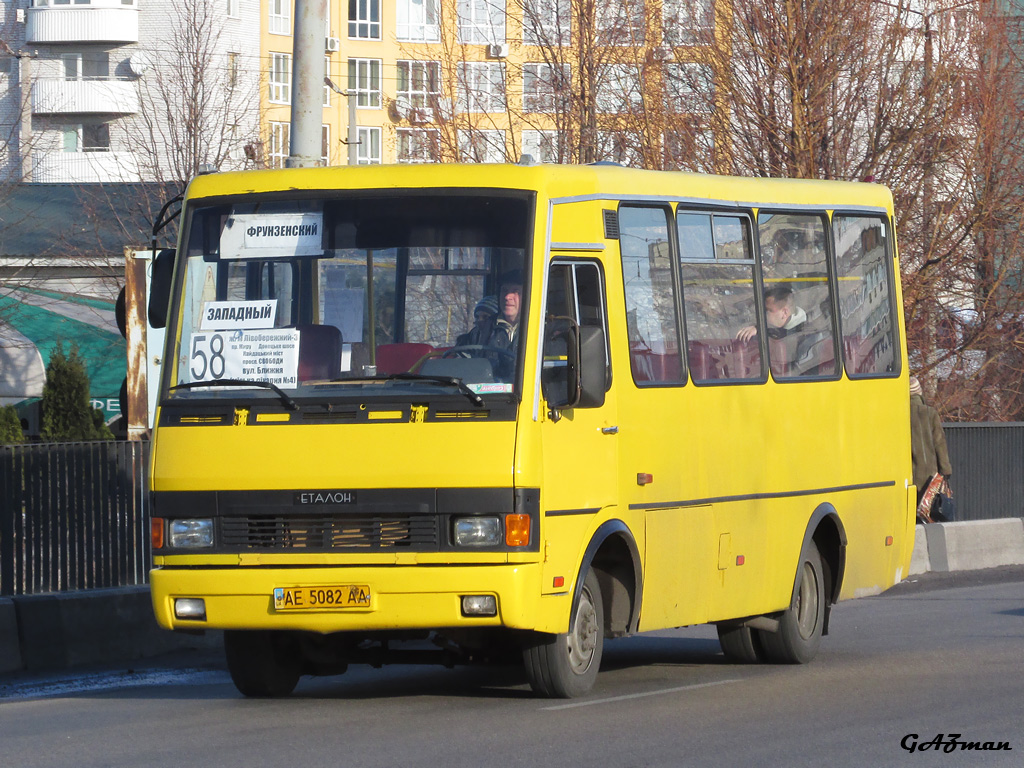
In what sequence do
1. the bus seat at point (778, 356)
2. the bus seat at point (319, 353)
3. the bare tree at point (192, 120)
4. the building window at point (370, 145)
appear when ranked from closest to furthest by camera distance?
1. the bus seat at point (319, 353)
2. the bus seat at point (778, 356)
3. the bare tree at point (192, 120)
4. the building window at point (370, 145)

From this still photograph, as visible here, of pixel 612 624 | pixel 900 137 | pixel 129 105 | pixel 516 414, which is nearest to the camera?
pixel 516 414

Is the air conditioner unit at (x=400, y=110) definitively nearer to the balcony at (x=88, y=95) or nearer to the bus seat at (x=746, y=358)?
the bus seat at (x=746, y=358)

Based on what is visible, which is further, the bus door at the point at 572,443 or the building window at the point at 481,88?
the building window at the point at 481,88

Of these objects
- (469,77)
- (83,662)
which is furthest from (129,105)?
(83,662)

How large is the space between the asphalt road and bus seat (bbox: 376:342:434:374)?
1.74m

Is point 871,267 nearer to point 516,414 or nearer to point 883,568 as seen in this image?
point 883,568

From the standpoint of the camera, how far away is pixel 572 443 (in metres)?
9.39

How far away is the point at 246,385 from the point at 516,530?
161 centimetres

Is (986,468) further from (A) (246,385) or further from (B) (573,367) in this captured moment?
(A) (246,385)

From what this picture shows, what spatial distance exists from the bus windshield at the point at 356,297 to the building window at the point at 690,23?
534 inches

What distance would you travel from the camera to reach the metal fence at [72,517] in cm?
1259

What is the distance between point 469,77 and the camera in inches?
973

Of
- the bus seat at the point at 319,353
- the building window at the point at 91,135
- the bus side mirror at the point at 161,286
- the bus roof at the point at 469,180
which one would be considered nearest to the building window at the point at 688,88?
the bus roof at the point at 469,180

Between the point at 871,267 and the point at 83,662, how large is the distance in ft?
20.1
